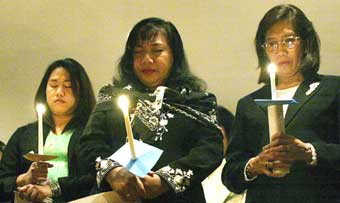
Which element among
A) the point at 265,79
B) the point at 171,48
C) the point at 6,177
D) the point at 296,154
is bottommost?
the point at 6,177

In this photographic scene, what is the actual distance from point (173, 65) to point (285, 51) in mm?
407

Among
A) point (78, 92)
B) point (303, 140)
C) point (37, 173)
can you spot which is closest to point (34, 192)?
point (37, 173)

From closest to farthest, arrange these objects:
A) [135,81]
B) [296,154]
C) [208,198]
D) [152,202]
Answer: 1. [296,154]
2. [152,202]
3. [135,81]
4. [208,198]

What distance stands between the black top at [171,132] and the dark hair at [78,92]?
15.4 inches

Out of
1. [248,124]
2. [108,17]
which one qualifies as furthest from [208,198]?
[108,17]

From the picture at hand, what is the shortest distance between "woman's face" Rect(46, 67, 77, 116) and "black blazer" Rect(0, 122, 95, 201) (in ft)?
0.29

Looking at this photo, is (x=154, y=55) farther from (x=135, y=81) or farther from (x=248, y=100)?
(x=248, y=100)

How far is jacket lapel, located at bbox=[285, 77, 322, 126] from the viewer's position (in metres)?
1.72

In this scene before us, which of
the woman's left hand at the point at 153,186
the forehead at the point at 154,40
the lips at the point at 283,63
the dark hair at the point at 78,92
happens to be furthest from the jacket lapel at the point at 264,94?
the dark hair at the point at 78,92

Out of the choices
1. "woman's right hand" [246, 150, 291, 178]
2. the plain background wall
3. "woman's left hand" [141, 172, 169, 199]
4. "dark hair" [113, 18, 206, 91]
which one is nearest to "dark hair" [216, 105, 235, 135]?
the plain background wall

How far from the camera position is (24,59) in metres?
3.02

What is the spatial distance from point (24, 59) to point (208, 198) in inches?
53.6

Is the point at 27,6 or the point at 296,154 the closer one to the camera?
the point at 296,154

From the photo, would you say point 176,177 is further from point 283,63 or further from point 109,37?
point 109,37
